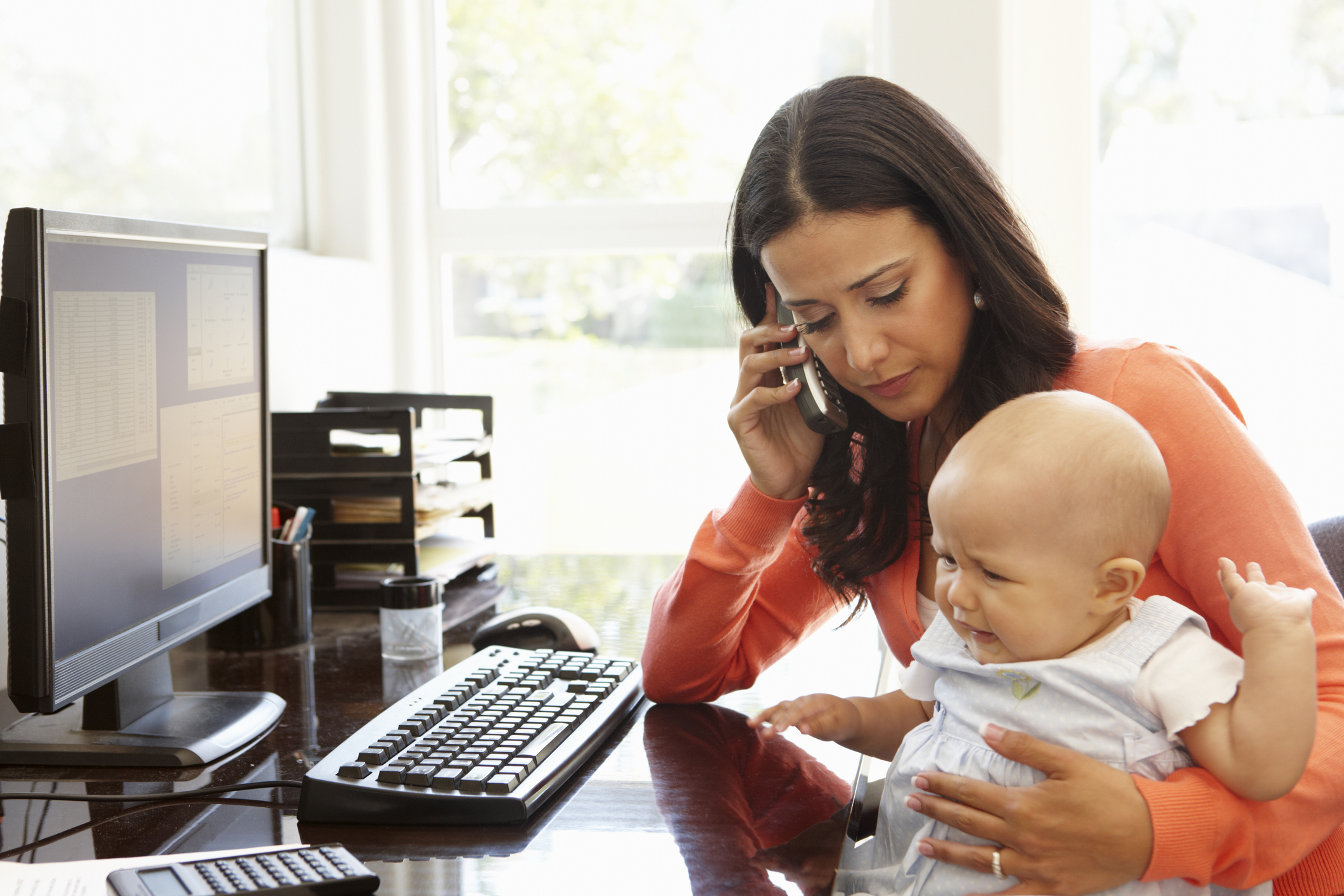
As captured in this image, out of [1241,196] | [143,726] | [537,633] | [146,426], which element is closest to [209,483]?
[146,426]

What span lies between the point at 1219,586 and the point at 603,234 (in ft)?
5.77

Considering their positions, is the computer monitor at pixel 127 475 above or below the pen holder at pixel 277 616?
above

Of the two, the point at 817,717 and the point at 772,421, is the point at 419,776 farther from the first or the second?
the point at 772,421

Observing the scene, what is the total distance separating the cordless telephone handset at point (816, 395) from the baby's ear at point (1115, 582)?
431 millimetres

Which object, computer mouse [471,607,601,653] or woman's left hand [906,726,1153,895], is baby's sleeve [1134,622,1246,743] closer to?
woman's left hand [906,726,1153,895]

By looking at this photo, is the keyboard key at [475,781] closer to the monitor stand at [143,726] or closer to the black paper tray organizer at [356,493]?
the monitor stand at [143,726]

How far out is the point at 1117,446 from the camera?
930mm

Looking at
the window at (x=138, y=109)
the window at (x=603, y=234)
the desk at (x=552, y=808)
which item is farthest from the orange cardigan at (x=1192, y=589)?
the window at (x=603, y=234)

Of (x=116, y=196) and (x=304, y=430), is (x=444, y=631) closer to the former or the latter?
(x=304, y=430)

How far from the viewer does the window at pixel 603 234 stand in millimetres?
2482

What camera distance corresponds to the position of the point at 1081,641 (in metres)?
0.94

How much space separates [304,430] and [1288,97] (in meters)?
2.04

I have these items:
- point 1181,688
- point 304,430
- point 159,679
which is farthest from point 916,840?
point 304,430

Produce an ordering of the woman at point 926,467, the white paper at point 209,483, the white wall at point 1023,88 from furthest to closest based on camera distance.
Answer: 1. the white wall at point 1023,88
2. the white paper at point 209,483
3. the woman at point 926,467
